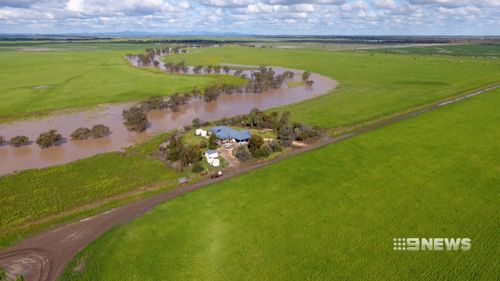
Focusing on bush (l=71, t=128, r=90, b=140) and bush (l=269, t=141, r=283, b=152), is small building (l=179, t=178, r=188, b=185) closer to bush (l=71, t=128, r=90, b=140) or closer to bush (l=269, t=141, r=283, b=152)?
bush (l=269, t=141, r=283, b=152)

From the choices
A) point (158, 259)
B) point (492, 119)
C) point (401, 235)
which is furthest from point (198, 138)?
point (492, 119)

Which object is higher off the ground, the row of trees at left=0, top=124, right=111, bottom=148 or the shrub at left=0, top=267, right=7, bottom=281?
the row of trees at left=0, top=124, right=111, bottom=148

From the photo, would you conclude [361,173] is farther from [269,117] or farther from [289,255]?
[269,117]

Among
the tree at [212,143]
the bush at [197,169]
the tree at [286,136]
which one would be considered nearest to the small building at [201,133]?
the tree at [212,143]

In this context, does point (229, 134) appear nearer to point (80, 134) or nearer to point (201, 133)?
point (201, 133)

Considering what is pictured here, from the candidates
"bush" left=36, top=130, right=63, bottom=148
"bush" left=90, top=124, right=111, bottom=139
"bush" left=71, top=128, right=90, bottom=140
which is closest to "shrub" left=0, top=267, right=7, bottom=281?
"bush" left=36, top=130, right=63, bottom=148

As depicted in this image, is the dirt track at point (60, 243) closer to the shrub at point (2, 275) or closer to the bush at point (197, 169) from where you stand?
the shrub at point (2, 275)
